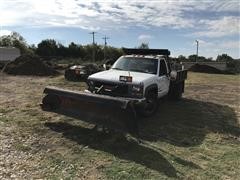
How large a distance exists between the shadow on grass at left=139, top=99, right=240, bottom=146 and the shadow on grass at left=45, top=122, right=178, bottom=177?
752 millimetres

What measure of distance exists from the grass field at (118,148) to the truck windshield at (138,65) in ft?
4.51

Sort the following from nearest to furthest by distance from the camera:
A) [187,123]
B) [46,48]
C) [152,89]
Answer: [187,123], [152,89], [46,48]

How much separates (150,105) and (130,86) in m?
1.07

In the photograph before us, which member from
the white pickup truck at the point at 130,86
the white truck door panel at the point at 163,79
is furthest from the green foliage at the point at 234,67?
the white pickup truck at the point at 130,86

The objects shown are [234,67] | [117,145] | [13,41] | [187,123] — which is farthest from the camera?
[13,41]

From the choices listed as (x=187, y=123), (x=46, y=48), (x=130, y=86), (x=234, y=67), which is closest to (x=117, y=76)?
(x=130, y=86)

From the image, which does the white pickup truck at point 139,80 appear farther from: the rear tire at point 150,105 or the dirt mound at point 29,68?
the dirt mound at point 29,68

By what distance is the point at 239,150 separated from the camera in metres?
7.22

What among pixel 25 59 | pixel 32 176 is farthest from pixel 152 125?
pixel 25 59

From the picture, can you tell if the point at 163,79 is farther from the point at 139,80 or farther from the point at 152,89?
the point at 139,80

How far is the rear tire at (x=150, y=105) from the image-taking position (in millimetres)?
9559

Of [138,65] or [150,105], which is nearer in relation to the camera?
[150,105]

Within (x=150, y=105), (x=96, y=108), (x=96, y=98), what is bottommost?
(x=150, y=105)

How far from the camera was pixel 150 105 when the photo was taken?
9.81m
